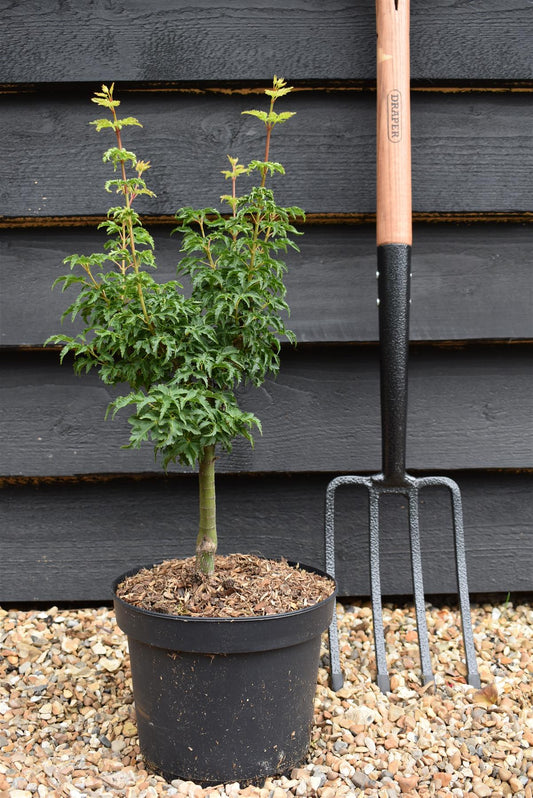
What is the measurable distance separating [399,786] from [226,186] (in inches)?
50.5

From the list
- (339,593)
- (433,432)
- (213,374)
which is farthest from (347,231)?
(339,593)

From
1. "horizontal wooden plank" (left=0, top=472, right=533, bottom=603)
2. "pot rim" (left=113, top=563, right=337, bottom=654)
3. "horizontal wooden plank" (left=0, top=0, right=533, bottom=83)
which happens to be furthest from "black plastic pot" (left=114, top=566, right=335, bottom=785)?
"horizontal wooden plank" (left=0, top=0, right=533, bottom=83)

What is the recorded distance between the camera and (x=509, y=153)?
64.5 inches

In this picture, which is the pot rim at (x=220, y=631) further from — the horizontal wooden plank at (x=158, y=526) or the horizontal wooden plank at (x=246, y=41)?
the horizontal wooden plank at (x=246, y=41)

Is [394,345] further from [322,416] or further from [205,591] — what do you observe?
[205,591]

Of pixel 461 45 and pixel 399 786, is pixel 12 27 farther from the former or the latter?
pixel 399 786

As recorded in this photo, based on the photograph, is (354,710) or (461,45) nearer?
(354,710)

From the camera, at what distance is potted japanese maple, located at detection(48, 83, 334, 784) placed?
1102 mm

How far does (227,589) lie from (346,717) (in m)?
0.38

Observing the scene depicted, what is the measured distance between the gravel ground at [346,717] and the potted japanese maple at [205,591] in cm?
7

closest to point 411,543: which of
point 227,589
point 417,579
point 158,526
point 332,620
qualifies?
point 417,579

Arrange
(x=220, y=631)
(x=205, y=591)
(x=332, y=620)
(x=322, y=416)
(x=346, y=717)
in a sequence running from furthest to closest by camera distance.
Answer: (x=322, y=416) < (x=332, y=620) < (x=346, y=717) < (x=205, y=591) < (x=220, y=631)

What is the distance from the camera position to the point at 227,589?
121 centimetres

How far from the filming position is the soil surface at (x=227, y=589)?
1159mm
